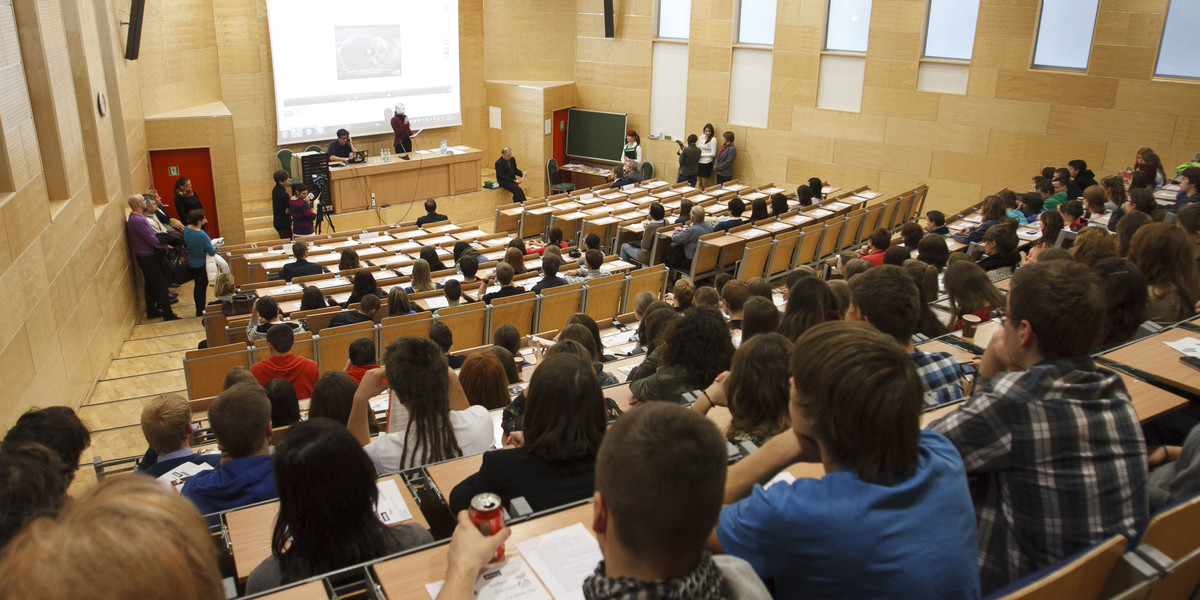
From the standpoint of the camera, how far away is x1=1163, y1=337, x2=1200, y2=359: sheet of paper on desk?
362 centimetres

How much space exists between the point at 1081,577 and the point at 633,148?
45.2ft

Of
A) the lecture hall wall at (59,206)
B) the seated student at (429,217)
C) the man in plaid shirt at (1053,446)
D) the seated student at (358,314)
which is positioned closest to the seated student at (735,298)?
the seated student at (358,314)

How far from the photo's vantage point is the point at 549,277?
7703 millimetres

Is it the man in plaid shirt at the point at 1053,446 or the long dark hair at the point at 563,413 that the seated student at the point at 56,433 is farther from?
the man in plaid shirt at the point at 1053,446

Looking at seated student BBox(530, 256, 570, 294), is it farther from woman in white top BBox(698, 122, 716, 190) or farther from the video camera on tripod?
woman in white top BBox(698, 122, 716, 190)

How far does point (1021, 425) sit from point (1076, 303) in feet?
1.29

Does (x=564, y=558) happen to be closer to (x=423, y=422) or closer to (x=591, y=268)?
(x=423, y=422)

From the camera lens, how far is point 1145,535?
2.20 meters

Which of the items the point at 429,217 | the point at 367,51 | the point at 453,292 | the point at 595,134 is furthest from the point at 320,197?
the point at 453,292

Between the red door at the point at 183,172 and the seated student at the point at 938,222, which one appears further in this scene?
the red door at the point at 183,172

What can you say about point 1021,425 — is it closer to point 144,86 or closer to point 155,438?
point 155,438

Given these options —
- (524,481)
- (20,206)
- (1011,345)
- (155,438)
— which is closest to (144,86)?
(20,206)

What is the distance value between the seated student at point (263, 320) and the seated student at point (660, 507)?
553 centimetres

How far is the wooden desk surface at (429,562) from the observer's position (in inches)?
76.3
